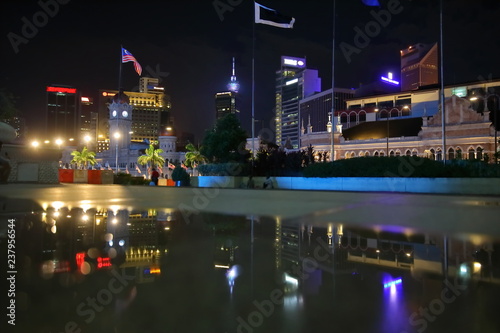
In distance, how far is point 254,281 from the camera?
4391mm

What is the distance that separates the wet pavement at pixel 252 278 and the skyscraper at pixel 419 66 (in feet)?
652

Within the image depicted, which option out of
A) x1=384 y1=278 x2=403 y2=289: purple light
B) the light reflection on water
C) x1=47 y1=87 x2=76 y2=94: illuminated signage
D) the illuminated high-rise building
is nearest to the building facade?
the light reflection on water

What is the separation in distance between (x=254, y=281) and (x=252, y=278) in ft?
0.42

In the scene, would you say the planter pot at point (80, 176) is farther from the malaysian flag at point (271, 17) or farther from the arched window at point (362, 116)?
the arched window at point (362, 116)

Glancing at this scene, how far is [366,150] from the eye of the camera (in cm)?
7381

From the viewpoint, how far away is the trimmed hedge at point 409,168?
22.0 metres

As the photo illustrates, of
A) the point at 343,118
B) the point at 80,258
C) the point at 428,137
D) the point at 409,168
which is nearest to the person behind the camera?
the point at 80,258

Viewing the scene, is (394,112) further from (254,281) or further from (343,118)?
(254,281)

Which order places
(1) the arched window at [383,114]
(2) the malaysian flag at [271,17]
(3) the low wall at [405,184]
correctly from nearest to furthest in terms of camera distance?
(3) the low wall at [405,184] < (2) the malaysian flag at [271,17] < (1) the arched window at [383,114]

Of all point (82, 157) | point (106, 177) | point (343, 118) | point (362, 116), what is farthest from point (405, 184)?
point (343, 118)

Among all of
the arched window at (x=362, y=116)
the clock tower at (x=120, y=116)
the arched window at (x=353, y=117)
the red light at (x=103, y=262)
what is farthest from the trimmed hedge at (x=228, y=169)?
the arched window at (x=353, y=117)

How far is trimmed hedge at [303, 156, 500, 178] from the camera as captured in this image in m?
22.0

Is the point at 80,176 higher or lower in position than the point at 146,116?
lower

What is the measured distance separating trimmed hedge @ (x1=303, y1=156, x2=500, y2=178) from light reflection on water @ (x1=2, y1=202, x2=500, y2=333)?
1685 centimetres
